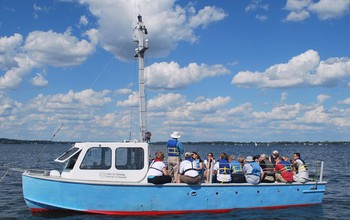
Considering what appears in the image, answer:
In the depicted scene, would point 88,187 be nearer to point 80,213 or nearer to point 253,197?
point 80,213

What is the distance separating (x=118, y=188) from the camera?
1360 centimetres

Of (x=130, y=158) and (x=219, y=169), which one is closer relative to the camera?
(x=130, y=158)

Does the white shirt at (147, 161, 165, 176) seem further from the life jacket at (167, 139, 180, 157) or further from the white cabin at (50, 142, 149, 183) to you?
the life jacket at (167, 139, 180, 157)

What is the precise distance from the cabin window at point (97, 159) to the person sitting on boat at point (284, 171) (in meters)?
7.02

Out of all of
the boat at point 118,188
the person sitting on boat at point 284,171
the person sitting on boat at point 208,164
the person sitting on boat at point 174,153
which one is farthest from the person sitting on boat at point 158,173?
the person sitting on boat at point 284,171

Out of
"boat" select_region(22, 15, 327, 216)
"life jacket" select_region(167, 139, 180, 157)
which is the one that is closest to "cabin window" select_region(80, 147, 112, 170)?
"boat" select_region(22, 15, 327, 216)

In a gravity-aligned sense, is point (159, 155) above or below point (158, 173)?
above

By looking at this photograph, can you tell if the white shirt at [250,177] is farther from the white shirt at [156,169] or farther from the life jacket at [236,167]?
the white shirt at [156,169]

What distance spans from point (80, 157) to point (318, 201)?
33.3ft

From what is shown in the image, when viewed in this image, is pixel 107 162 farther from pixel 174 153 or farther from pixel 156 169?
pixel 174 153

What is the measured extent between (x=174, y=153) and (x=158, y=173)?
138 cm

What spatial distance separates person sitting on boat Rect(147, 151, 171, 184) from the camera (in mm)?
13664

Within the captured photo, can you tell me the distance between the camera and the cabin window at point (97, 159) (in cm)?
1398

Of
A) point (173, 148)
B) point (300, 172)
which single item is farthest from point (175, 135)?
point (300, 172)
